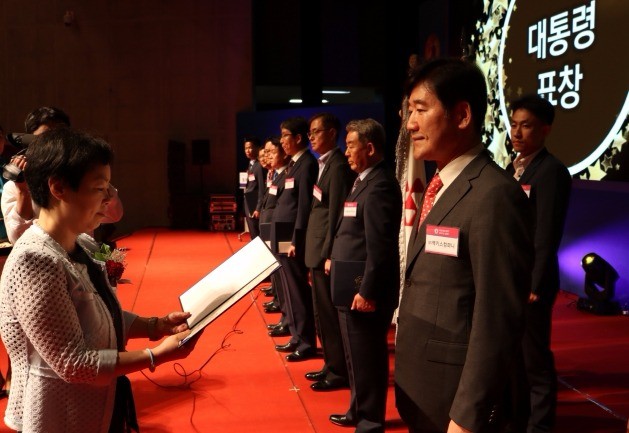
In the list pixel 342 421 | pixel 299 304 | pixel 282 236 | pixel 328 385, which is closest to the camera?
pixel 342 421

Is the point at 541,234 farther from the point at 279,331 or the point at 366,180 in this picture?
the point at 279,331

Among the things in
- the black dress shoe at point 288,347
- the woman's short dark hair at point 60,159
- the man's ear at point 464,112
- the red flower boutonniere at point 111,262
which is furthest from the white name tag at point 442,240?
the red flower boutonniere at point 111,262

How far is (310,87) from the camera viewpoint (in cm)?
1191

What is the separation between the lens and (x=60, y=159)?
1.44 meters

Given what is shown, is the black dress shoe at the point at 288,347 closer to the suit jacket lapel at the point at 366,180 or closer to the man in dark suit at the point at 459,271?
the suit jacket lapel at the point at 366,180

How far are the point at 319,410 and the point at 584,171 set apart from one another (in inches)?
124

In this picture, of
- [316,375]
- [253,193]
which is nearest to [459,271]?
[316,375]

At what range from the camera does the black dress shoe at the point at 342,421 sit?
325cm

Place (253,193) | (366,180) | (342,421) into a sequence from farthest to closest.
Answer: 1. (253,193)
2. (342,421)
3. (366,180)

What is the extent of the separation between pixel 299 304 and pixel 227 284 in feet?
9.81

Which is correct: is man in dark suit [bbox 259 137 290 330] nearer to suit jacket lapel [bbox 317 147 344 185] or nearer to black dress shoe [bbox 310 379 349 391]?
suit jacket lapel [bbox 317 147 344 185]

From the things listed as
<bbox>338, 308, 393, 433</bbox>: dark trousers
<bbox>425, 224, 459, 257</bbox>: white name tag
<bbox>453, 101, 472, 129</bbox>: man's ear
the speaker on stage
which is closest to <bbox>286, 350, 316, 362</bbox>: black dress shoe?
<bbox>338, 308, 393, 433</bbox>: dark trousers

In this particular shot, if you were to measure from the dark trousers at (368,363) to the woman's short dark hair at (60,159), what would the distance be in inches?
73.8

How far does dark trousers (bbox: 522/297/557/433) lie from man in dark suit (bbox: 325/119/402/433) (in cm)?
65
